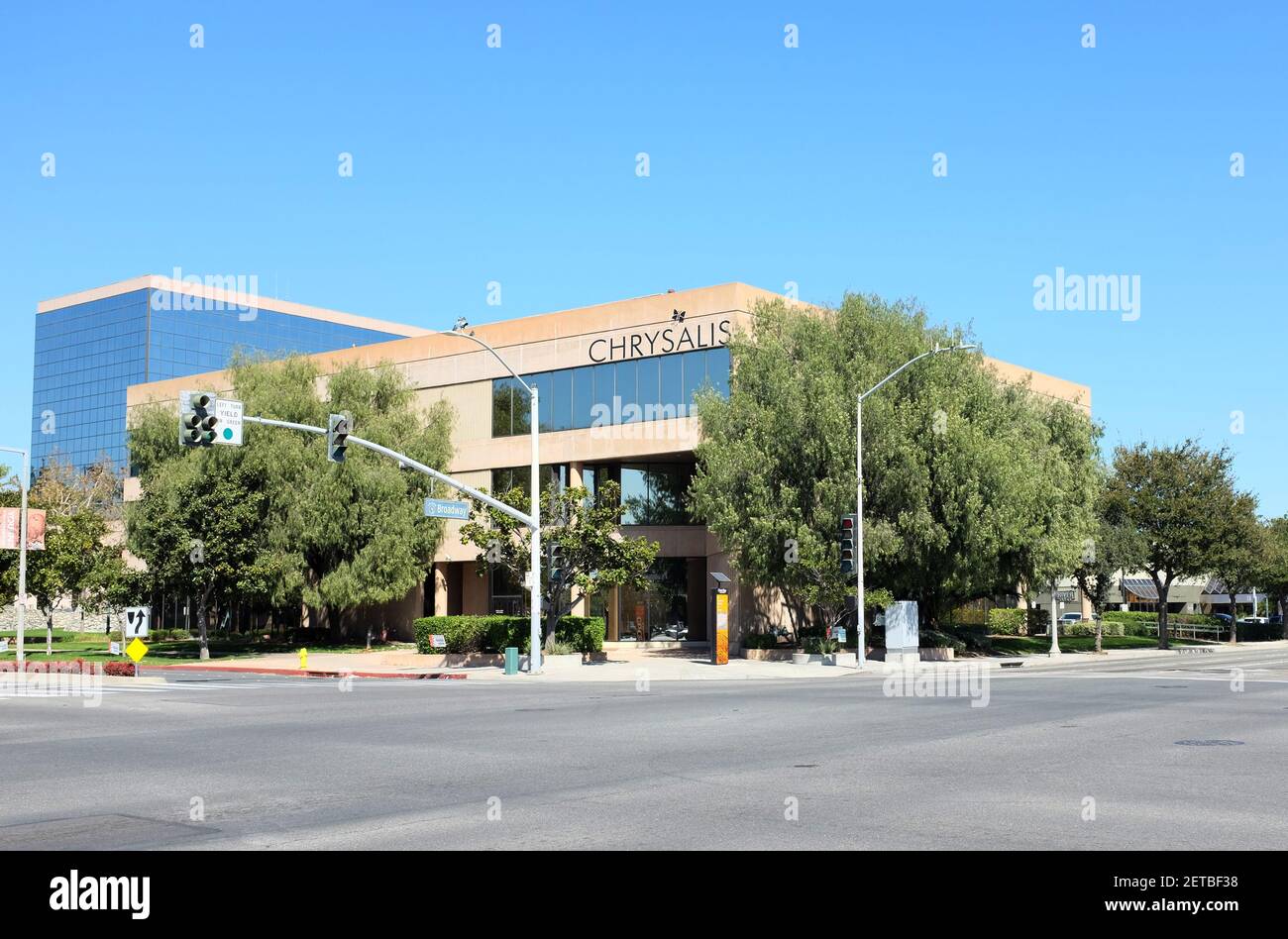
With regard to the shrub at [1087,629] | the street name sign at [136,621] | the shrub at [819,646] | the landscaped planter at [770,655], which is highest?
the street name sign at [136,621]

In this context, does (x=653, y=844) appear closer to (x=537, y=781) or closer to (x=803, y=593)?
(x=537, y=781)

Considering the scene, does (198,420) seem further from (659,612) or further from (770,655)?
(659,612)

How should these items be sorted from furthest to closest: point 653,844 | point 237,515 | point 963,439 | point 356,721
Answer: point 237,515 < point 963,439 < point 356,721 < point 653,844

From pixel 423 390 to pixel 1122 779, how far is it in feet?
156

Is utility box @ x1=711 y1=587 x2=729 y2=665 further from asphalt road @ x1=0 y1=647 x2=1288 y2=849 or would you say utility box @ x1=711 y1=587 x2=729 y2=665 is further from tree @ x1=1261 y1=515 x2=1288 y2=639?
tree @ x1=1261 y1=515 x2=1288 y2=639

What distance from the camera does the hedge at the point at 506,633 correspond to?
42.8m

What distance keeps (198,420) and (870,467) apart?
23.6 meters

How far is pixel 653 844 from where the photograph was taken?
8609 mm

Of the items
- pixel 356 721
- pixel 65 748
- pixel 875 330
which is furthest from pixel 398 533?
pixel 65 748

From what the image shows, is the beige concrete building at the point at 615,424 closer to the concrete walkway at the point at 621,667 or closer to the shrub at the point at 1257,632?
the concrete walkway at the point at 621,667

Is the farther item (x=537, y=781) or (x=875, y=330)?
(x=875, y=330)

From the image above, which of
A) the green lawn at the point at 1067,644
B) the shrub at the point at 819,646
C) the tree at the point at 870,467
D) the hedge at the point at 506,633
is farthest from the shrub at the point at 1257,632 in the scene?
the hedge at the point at 506,633

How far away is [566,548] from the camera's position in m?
39.8

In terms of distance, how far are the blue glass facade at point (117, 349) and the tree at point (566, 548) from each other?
376ft
